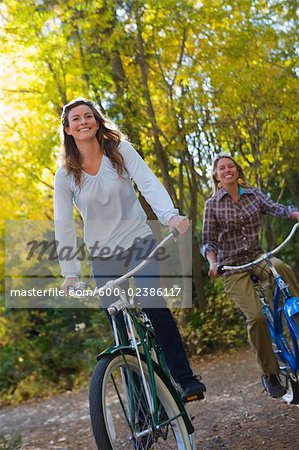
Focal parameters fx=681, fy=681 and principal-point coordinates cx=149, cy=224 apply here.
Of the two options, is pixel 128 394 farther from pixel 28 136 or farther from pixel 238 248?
pixel 28 136

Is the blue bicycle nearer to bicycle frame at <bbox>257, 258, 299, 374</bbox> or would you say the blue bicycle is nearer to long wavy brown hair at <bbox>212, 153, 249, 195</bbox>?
bicycle frame at <bbox>257, 258, 299, 374</bbox>

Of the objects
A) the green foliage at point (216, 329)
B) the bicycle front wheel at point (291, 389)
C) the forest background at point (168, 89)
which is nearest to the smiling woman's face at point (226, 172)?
the bicycle front wheel at point (291, 389)

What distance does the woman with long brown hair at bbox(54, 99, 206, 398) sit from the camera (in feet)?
11.7

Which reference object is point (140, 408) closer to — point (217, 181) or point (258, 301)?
point (258, 301)

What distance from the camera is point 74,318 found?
12969mm

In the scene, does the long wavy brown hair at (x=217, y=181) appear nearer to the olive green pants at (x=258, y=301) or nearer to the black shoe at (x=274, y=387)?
the olive green pants at (x=258, y=301)

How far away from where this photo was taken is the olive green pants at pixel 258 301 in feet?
15.3

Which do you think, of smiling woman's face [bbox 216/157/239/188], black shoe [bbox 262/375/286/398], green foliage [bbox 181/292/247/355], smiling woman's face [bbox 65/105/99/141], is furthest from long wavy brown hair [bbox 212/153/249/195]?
green foliage [bbox 181/292/247/355]

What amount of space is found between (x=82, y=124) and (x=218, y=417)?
3.05 meters

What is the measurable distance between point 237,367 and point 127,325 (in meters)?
5.60

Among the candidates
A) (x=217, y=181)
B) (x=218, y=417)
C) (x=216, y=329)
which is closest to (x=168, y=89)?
(x=216, y=329)

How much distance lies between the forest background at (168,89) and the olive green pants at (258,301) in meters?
3.66

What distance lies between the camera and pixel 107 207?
3564 millimetres

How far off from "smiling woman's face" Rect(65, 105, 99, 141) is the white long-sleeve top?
0.17m
